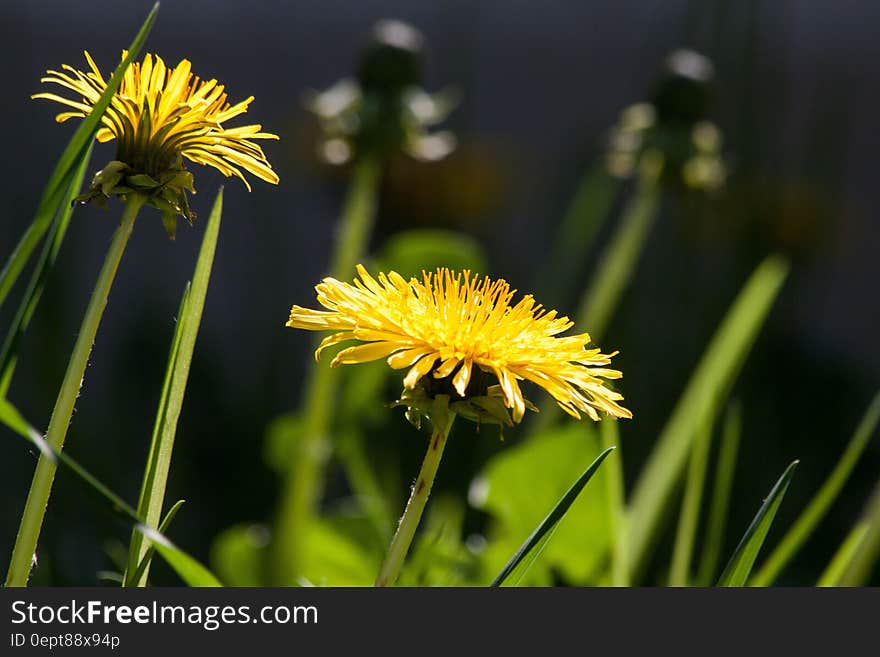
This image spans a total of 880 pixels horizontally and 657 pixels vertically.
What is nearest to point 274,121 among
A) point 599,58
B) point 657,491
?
point 599,58

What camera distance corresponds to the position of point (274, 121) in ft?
3.68

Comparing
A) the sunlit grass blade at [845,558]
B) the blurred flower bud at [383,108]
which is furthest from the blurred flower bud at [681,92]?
the sunlit grass blade at [845,558]

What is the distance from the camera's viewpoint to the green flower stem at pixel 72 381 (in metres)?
0.23

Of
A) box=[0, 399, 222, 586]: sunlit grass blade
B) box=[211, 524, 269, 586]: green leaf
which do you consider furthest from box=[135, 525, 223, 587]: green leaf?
box=[211, 524, 269, 586]: green leaf

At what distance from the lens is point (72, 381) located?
0.76ft

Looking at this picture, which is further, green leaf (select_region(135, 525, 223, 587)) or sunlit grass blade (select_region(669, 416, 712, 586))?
sunlit grass blade (select_region(669, 416, 712, 586))

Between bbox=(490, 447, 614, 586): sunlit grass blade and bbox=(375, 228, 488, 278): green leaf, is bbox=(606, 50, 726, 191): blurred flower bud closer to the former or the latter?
bbox=(375, 228, 488, 278): green leaf

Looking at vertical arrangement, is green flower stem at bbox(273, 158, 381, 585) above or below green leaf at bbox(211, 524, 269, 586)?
above

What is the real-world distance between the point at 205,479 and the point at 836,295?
2.28ft

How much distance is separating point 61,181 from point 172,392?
6 cm

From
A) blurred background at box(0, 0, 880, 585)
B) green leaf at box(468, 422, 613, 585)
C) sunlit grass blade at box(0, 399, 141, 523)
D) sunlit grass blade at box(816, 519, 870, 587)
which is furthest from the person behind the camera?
blurred background at box(0, 0, 880, 585)

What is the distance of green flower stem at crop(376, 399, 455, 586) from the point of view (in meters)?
0.24

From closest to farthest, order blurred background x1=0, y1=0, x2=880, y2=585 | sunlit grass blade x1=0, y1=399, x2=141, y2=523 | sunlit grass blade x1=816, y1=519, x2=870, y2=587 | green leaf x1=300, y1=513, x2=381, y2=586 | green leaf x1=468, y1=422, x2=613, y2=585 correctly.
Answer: sunlit grass blade x1=0, y1=399, x2=141, y2=523 → sunlit grass blade x1=816, y1=519, x2=870, y2=587 → green leaf x1=468, y1=422, x2=613, y2=585 → green leaf x1=300, y1=513, x2=381, y2=586 → blurred background x1=0, y1=0, x2=880, y2=585

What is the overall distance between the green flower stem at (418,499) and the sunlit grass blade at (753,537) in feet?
0.25
